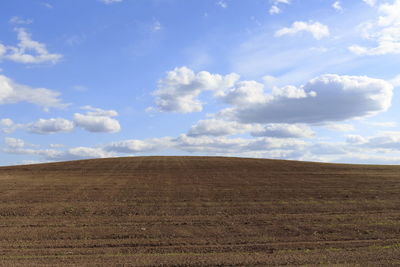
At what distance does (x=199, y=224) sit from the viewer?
52.0ft

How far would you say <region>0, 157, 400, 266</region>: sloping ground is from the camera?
35.3 feet

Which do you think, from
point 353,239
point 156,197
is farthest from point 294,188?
point 353,239

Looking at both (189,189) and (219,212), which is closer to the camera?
(219,212)

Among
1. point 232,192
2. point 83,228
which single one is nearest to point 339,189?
point 232,192

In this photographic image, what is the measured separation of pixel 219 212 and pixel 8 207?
37.0 ft

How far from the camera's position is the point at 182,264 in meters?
9.70

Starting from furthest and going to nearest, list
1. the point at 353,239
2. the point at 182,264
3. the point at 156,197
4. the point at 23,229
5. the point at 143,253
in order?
1. the point at 156,197
2. the point at 23,229
3. the point at 353,239
4. the point at 143,253
5. the point at 182,264

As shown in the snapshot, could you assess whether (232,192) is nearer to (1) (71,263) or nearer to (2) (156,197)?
(2) (156,197)

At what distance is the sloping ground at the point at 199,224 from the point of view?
10773mm

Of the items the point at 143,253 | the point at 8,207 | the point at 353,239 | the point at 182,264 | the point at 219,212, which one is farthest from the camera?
the point at 8,207

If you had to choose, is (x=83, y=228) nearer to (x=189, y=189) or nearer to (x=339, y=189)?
(x=189, y=189)

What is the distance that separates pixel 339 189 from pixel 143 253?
1931 cm

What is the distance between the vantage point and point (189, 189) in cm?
2639

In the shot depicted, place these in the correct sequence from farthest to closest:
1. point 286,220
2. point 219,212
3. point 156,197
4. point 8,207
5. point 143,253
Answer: point 156,197 → point 8,207 → point 219,212 → point 286,220 → point 143,253
